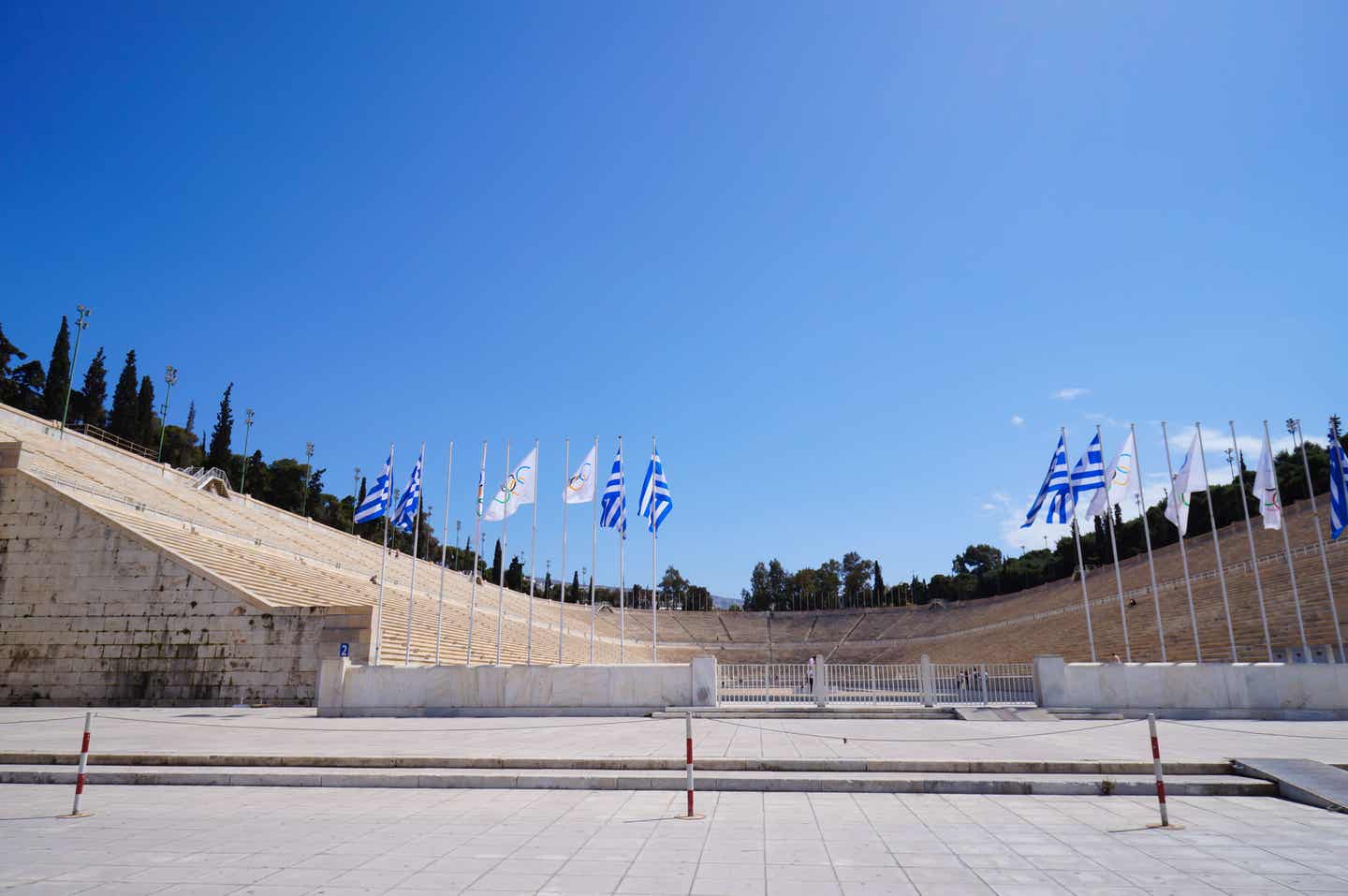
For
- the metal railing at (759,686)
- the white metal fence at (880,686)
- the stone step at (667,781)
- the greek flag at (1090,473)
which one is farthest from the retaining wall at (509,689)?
the greek flag at (1090,473)

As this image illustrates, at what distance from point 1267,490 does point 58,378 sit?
227 feet

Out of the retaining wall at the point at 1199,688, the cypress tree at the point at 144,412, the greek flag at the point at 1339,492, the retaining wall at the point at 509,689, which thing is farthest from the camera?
the cypress tree at the point at 144,412

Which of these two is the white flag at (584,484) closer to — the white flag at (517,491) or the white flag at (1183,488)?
the white flag at (517,491)

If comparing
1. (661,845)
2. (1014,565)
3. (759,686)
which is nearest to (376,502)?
(759,686)

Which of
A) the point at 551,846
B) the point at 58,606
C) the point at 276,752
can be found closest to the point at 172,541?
the point at 58,606

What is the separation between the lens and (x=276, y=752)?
1077 centimetres

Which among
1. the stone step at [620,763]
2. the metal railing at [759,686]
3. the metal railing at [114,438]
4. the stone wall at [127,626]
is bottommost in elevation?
the stone step at [620,763]

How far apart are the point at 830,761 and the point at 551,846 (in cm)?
471

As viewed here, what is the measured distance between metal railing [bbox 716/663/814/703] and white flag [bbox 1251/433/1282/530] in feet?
42.8

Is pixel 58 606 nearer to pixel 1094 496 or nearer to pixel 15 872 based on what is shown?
pixel 15 872

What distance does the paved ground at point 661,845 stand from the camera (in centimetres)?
525

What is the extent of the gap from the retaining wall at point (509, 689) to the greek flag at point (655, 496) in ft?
15.1

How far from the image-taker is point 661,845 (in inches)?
249

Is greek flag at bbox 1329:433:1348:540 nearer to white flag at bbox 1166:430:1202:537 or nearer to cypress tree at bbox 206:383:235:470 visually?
white flag at bbox 1166:430:1202:537
